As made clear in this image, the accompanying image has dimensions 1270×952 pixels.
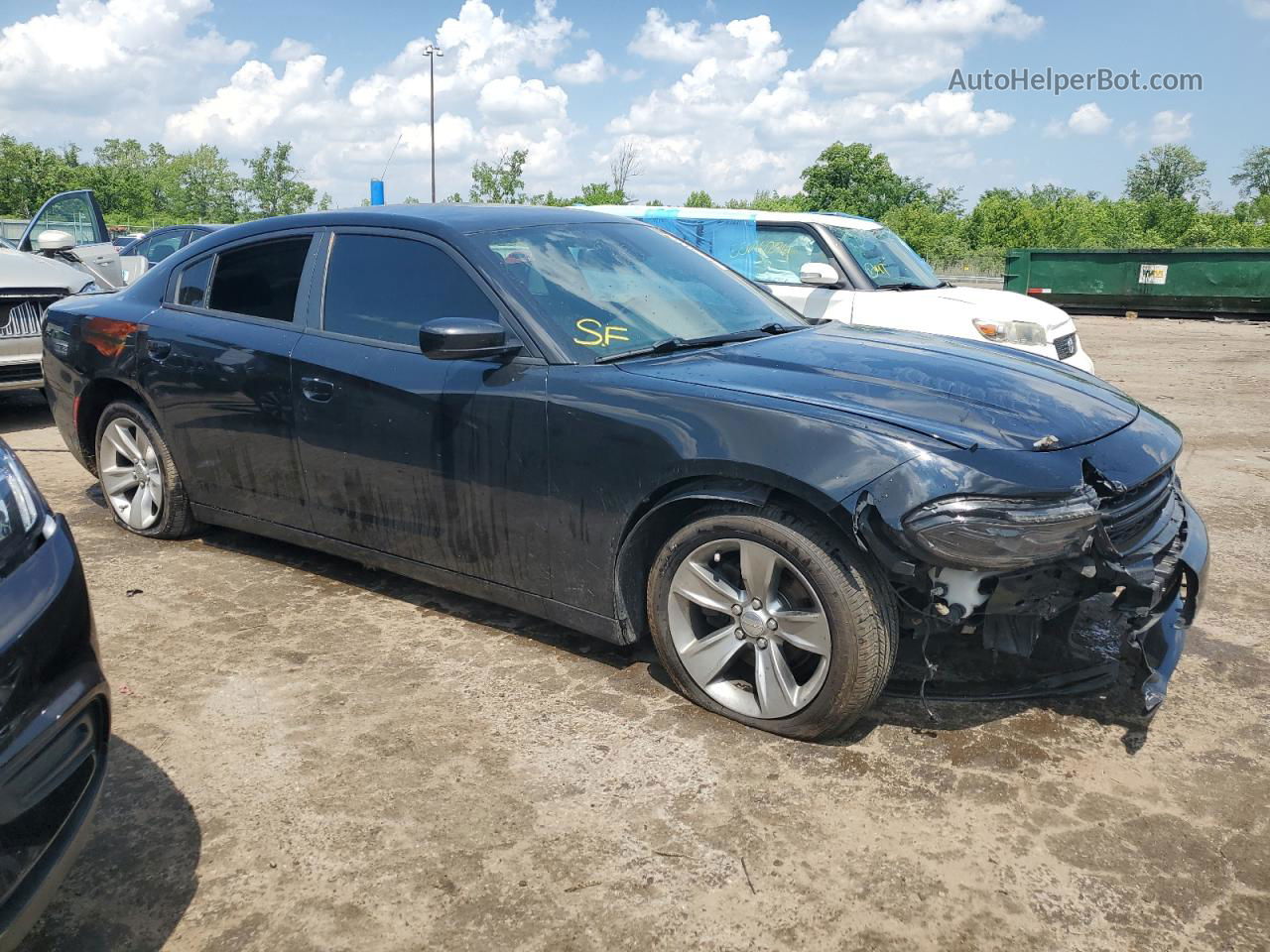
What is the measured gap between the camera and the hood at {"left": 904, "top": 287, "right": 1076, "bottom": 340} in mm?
7867

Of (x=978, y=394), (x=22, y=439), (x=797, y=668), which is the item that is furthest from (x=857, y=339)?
(x=22, y=439)

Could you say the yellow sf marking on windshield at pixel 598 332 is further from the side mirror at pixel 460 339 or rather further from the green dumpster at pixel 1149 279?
the green dumpster at pixel 1149 279

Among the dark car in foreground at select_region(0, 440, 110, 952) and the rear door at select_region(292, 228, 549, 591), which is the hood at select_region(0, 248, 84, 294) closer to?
the rear door at select_region(292, 228, 549, 591)

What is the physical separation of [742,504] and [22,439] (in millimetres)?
6643

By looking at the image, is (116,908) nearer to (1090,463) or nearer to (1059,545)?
(1059,545)

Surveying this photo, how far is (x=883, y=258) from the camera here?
8.73 meters

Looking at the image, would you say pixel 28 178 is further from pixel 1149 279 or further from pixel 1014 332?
pixel 1014 332

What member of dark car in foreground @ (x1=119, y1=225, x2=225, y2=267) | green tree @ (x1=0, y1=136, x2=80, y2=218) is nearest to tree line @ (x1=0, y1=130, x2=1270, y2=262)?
green tree @ (x1=0, y1=136, x2=80, y2=218)

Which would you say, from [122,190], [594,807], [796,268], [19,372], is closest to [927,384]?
[594,807]

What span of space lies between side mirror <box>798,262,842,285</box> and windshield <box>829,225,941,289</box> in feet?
1.67

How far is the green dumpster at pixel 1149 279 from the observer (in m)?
21.4

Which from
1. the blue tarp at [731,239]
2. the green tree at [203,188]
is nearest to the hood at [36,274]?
the blue tarp at [731,239]

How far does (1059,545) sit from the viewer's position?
2.75 metres

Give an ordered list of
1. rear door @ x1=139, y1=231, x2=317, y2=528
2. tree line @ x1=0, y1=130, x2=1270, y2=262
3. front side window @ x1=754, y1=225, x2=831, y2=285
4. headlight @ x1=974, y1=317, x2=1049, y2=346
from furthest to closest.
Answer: tree line @ x1=0, y1=130, x2=1270, y2=262, front side window @ x1=754, y1=225, x2=831, y2=285, headlight @ x1=974, y1=317, x2=1049, y2=346, rear door @ x1=139, y1=231, x2=317, y2=528
